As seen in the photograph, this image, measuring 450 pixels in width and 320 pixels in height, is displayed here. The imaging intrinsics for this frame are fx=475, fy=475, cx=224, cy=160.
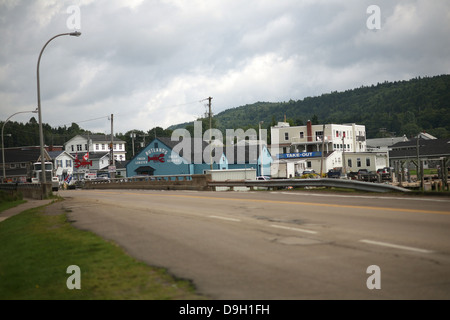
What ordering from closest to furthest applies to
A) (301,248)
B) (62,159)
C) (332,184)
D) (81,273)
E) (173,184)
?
(81,273) → (301,248) → (332,184) → (173,184) → (62,159)

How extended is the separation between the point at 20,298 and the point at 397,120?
194 m

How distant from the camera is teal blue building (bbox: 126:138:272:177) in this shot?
234 feet

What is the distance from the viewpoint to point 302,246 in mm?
8656

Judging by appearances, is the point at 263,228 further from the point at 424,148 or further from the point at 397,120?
the point at 397,120

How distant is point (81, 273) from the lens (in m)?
7.32

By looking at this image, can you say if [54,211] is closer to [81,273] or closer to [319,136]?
[81,273]

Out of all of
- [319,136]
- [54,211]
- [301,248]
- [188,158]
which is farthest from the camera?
[319,136]

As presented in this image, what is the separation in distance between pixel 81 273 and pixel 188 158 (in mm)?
63985

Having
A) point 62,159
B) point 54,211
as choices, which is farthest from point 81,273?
point 62,159

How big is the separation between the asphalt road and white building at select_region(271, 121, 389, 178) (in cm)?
6910

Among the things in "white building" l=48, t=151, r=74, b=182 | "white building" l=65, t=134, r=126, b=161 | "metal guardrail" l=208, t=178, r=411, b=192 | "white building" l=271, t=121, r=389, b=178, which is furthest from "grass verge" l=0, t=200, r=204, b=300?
"white building" l=65, t=134, r=126, b=161

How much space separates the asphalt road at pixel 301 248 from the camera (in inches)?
235
